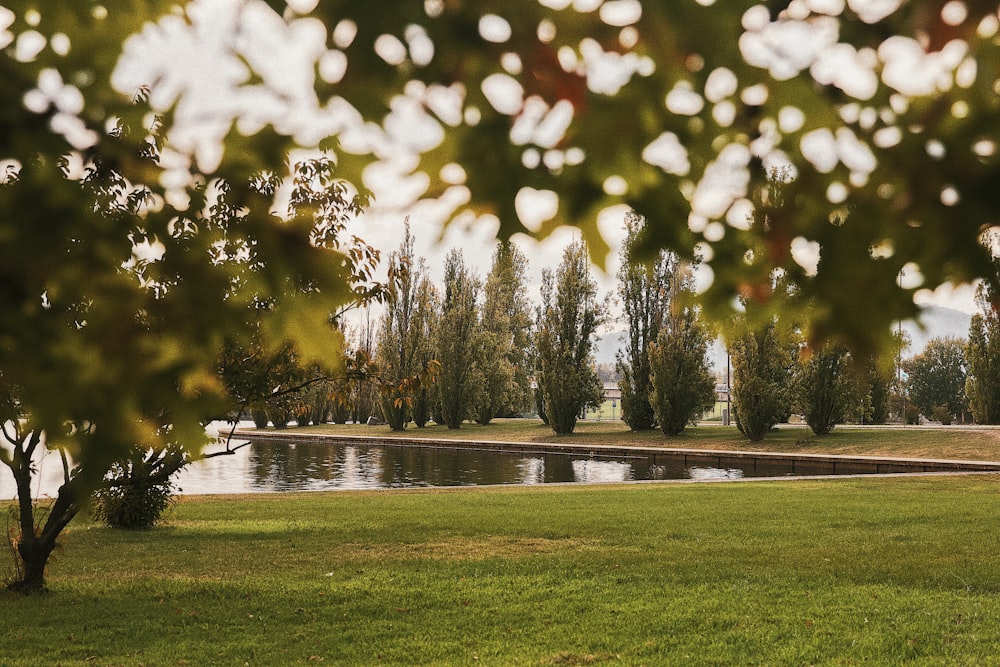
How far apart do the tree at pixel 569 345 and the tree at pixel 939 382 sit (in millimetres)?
22709

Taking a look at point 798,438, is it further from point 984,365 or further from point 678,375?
A: point 984,365

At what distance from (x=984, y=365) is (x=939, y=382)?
55.4 feet

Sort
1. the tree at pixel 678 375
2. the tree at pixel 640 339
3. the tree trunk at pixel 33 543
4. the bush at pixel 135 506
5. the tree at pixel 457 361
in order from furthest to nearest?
the tree at pixel 457 361
the tree at pixel 640 339
the tree at pixel 678 375
the bush at pixel 135 506
the tree trunk at pixel 33 543

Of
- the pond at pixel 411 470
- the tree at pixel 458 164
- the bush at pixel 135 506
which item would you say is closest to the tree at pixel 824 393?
the pond at pixel 411 470

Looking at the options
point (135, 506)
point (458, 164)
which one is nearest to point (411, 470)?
point (135, 506)

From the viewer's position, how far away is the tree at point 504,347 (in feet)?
146

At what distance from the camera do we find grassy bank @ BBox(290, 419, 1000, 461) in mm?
24984

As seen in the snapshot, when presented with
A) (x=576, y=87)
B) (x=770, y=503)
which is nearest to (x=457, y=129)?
(x=576, y=87)

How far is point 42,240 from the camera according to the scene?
137 centimetres

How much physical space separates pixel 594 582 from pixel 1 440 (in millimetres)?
5558

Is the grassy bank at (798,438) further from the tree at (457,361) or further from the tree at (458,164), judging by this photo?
the tree at (458,164)

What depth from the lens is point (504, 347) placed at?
4588cm

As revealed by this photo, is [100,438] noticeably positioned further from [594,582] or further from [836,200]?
[594,582]

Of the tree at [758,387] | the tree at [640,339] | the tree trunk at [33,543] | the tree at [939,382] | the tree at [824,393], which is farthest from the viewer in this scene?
the tree at [939,382]
